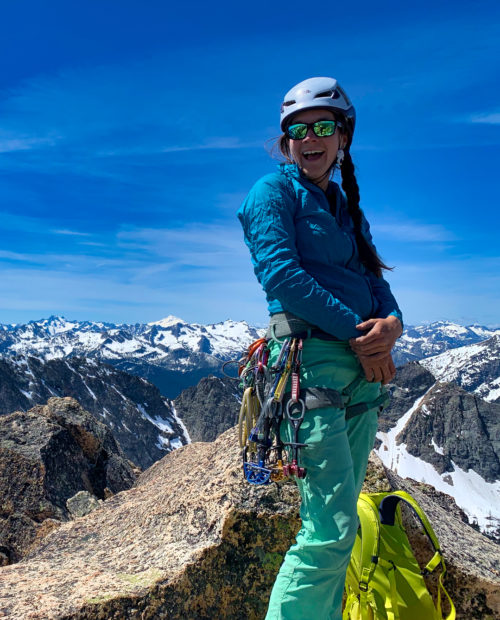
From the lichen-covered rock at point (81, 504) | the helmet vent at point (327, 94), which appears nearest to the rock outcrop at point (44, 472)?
the lichen-covered rock at point (81, 504)

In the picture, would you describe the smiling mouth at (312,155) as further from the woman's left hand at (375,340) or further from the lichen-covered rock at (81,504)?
the lichen-covered rock at (81,504)

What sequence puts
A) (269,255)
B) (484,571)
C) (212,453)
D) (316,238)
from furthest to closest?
(212,453) → (484,571) → (316,238) → (269,255)

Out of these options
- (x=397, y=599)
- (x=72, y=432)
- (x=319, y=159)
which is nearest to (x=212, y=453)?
(x=397, y=599)

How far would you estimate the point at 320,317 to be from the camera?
4.61 m

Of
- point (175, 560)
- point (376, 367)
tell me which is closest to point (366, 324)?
point (376, 367)

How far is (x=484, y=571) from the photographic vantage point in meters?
6.92

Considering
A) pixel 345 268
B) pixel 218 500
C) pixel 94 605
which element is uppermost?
pixel 345 268

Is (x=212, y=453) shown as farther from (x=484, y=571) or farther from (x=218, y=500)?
(x=484, y=571)

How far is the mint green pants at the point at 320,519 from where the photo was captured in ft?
14.6

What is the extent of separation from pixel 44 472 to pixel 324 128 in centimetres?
1186

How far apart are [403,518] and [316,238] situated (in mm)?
4427

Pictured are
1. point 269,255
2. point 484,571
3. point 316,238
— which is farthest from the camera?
point 484,571

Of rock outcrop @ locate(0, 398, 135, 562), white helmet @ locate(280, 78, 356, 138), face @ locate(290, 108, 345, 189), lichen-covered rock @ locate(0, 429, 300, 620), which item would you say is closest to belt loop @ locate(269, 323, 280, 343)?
face @ locate(290, 108, 345, 189)

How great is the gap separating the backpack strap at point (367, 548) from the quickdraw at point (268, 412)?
1.68 meters
